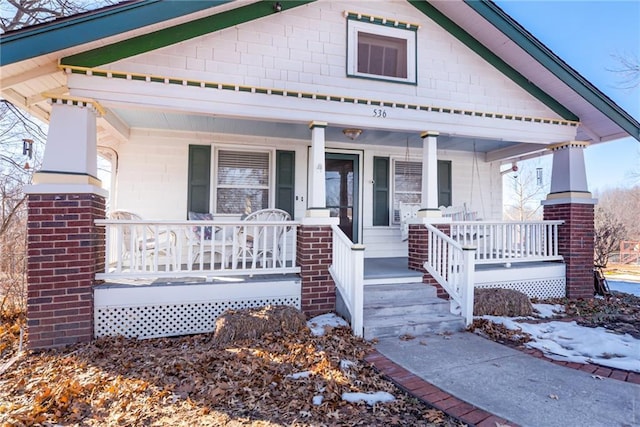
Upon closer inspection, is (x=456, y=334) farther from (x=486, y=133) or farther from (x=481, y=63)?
(x=481, y=63)

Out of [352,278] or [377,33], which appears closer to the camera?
[352,278]

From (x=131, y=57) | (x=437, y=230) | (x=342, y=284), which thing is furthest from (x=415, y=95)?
(x=131, y=57)

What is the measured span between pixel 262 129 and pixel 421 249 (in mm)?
3426

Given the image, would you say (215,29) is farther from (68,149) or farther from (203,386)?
(203,386)

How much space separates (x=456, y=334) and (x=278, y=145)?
4548 millimetres

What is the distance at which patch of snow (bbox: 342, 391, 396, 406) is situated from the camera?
270cm

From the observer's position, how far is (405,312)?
4539 mm

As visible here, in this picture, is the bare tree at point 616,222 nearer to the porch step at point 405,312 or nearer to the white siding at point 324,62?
the white siding at point 324,62

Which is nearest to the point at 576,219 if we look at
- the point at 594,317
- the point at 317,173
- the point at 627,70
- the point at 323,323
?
the point at 594,317

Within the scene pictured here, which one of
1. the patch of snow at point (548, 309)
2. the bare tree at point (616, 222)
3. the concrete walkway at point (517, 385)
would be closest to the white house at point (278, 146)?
the patch of snow at point (548, 309)

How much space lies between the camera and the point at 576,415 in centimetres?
250

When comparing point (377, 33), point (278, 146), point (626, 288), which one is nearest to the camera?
point (377, 33)

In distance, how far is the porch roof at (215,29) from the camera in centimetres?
359

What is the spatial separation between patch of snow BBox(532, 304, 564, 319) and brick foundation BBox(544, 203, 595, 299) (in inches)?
35.6
